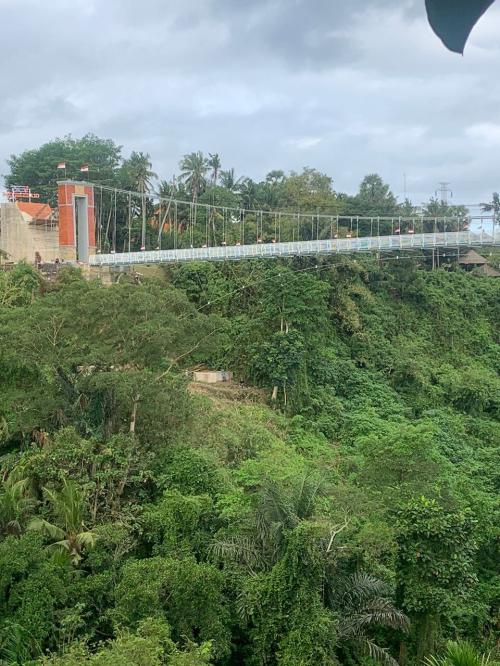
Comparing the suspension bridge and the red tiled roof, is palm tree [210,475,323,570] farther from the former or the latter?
the red tiled roof

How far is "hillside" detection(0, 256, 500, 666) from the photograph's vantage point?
5.62 m

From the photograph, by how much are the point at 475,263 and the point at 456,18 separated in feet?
88.1

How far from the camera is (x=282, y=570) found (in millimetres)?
5805

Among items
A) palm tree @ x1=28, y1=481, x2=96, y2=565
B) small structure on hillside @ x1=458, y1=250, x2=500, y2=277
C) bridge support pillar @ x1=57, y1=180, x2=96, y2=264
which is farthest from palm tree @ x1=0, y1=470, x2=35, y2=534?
small structure on hillside @ x1=458, y1=250, x2=500, y2=277

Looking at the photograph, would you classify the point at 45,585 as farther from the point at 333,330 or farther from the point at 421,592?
the point at 333,330

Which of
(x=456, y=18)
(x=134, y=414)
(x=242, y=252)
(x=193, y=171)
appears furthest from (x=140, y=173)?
(x=456, y=18)

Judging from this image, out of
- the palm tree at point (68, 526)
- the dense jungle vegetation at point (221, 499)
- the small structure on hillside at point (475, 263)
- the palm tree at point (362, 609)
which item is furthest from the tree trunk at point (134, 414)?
the small structure on hillside at point (475, 263)

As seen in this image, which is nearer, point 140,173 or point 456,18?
point 456,18

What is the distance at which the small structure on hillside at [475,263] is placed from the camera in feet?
83.3

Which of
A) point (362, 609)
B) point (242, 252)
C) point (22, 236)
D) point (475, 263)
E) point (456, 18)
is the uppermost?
point (22, 236)

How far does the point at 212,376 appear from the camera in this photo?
13.6 m

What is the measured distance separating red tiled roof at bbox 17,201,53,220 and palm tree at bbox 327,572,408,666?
51.9ft

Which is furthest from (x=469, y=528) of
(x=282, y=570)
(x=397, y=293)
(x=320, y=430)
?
(x=397, y=293)

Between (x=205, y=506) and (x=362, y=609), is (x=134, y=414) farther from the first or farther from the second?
(x=362, y=609)
